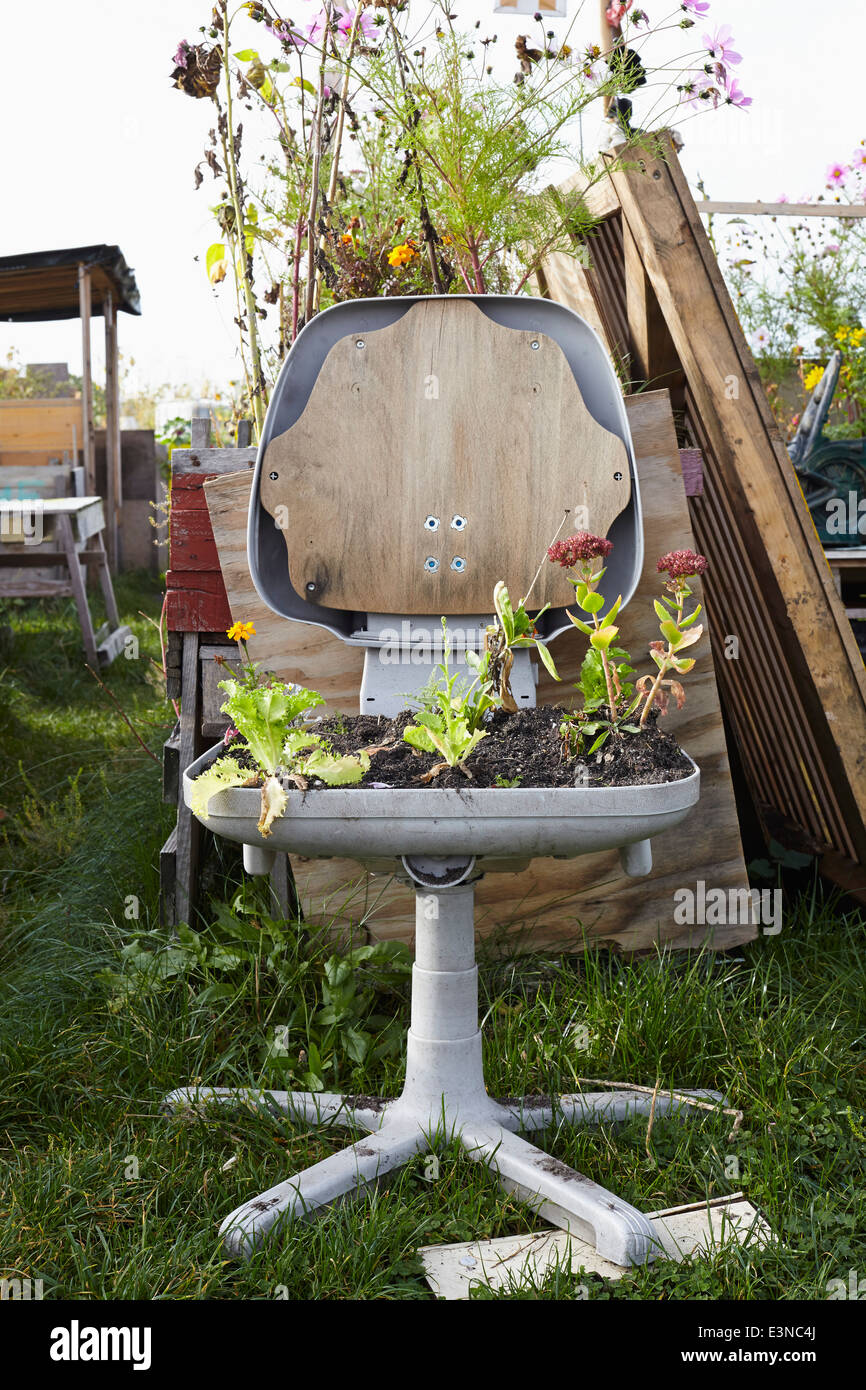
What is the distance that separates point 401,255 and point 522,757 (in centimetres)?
151

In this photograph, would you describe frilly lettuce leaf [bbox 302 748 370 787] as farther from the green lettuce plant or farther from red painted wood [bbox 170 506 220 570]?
red painted wood [bbox 170 506 220 570]

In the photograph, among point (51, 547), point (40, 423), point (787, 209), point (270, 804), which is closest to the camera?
point (270, 804)

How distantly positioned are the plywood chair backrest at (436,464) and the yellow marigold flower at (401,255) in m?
0.59

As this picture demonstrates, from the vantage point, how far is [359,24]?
2500mm

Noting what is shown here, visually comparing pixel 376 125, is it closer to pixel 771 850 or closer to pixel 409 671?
pixel 409 671

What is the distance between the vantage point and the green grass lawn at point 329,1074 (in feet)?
5.52

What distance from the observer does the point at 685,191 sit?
8.30ft

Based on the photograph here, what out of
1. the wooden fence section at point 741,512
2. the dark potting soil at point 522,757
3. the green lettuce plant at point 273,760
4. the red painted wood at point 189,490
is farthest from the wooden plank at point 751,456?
the green lettuce plant at point 273,760

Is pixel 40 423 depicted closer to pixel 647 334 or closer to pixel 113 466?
pixel 113 466

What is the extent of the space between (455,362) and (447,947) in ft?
3.81

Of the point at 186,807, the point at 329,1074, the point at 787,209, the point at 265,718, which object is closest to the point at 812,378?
the point at 787,209

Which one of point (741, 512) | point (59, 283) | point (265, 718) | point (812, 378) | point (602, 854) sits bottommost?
point (602, 854)

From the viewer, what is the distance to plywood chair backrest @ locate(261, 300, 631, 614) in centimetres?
219

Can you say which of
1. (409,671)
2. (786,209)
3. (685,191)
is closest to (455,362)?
(409,671)
